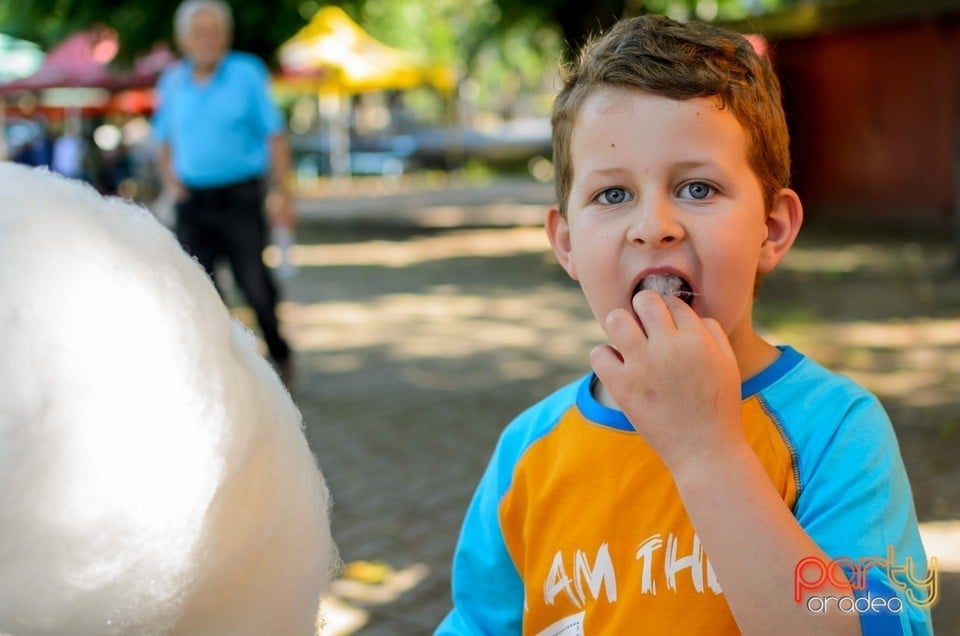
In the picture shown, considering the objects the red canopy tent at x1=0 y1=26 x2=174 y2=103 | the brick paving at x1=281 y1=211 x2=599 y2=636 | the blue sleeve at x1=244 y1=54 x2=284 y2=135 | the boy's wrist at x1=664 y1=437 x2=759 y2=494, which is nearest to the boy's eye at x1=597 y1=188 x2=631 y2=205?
the boy's wrist at x1=664 y1=437 x2=759 y2=494

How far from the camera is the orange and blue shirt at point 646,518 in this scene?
4.23ft

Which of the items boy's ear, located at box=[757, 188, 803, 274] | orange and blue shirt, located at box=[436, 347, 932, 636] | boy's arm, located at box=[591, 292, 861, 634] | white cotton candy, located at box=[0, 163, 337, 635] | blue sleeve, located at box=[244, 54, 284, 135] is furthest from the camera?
blue sleeve, located at box=[244, 54, 284, 135]

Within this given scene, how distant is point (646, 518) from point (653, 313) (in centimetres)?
33

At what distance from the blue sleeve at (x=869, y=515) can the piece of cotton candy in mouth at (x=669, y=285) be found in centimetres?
24

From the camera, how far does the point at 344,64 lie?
21.5 meters

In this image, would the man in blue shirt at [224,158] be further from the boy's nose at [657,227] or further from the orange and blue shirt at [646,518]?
the boy's nose at [657,227]

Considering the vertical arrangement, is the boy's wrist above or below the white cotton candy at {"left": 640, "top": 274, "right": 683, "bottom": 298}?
below

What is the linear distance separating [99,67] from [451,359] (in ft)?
40.3

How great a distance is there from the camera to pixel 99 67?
17.3 m

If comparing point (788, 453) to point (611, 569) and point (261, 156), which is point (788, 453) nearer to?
point (611, 569)

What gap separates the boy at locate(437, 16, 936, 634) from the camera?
1.17m

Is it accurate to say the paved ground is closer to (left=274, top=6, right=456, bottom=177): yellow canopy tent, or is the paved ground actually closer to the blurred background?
the blurred background

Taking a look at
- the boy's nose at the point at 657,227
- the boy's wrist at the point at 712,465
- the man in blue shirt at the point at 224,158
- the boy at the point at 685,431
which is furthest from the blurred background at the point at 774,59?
the boy's wrist at the point at 712,465

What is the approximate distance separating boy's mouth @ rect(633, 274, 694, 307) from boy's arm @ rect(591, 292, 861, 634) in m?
0.12
